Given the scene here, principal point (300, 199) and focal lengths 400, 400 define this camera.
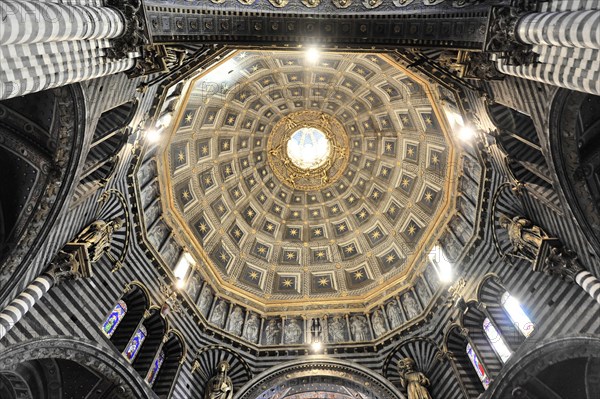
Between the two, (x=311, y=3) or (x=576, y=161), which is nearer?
(x=576, y=161)

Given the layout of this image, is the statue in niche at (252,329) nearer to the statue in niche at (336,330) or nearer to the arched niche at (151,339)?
the statue in niche at (336,330)

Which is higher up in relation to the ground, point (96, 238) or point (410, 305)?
point (410, 305)

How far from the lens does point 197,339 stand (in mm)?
21594

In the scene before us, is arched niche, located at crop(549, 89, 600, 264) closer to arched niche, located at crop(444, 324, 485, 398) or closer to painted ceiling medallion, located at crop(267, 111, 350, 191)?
arched niche, located at crop(444, 324, 485, 398)

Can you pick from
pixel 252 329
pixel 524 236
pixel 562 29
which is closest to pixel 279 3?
pixel 562 29

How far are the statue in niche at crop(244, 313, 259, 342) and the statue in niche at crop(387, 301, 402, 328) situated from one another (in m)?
8.08

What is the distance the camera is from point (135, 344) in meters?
18.6

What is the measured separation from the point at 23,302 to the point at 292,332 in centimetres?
1526

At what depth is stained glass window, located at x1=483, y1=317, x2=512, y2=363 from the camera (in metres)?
17.3

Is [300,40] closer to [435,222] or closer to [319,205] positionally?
[435,222]

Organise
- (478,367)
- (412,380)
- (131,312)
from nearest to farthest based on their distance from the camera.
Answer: (478,367) → (131,312) → (412,380)

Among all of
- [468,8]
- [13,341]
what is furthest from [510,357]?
[13,341]

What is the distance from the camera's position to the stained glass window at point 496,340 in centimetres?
1730

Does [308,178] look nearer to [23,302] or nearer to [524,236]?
[524,236]
